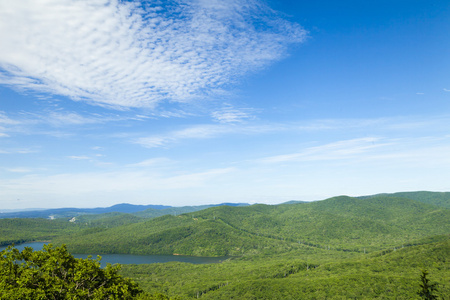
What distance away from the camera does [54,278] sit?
2655 cm

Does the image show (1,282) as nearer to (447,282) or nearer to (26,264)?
(26,264)

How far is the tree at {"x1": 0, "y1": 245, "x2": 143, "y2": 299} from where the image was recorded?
78.3ft

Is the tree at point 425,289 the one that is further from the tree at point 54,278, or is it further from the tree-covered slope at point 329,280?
the tree-covered slope at point 329,280

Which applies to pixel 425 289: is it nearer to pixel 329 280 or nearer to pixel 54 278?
pixel 54 278

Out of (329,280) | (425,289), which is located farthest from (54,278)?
(329,280)

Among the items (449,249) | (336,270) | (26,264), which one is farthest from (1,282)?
(449,249)

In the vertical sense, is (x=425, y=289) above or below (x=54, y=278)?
below

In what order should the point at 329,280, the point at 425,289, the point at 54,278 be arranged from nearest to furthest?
1. the point at 54,278
2. the point at 425,289
3. the point at 329,280

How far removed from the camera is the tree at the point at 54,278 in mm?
23875

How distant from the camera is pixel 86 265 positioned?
28.8 meters

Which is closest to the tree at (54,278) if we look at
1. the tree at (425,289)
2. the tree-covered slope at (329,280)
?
the tree at (425,289)

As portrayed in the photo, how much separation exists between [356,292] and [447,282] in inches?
1554

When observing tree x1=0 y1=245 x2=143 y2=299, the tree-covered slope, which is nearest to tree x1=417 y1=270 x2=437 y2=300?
tree x1=0 y1=245 x2=143 y2=299

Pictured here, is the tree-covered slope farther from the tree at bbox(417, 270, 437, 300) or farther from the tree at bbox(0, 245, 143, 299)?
the tree at bbox(0, 245, 143, 299)
